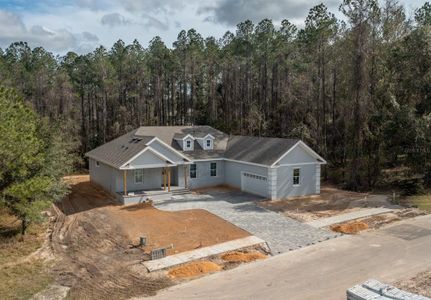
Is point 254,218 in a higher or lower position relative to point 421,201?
lower

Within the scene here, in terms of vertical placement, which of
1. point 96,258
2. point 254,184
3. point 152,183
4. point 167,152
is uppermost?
point 167,152

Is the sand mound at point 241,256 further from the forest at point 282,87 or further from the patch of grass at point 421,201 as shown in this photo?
the forest at point 282,87

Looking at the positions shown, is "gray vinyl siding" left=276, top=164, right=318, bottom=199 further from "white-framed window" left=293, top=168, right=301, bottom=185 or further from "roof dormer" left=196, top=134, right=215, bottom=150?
"roof dormer" left=196, top=134, right=215, bottom=150

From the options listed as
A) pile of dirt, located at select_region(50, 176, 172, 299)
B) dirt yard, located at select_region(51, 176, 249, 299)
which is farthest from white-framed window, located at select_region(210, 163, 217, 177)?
pile of dirt, located at select_region(50, 176, 172, 299)

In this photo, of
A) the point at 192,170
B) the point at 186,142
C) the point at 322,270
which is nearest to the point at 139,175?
the point at 192,170

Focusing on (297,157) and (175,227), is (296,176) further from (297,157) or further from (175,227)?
(175,227)

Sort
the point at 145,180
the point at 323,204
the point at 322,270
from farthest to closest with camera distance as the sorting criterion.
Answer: the point at 145,180 < the point at 323,204 < the point at 322,270

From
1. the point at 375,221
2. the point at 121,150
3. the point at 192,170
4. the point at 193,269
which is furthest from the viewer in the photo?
the point at 192,170
